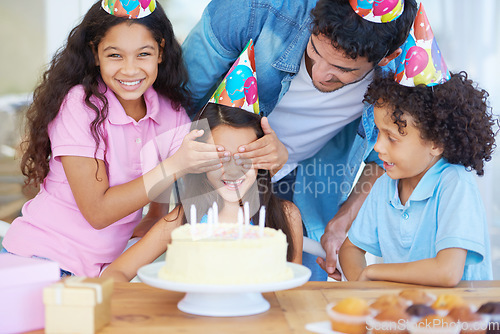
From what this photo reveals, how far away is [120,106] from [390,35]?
2.53 ft

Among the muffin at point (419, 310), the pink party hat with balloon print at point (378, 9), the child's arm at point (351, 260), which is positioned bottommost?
the child's arm at point (351, 260)

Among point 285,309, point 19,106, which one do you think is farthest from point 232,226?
point 19,106

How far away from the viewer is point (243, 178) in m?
1.66

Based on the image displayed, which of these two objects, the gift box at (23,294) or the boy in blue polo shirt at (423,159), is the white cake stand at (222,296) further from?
the boy in blue polo shirt at (423,159)

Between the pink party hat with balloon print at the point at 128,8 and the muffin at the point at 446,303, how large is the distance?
3.64ft

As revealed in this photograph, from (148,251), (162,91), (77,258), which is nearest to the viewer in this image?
(148,251)

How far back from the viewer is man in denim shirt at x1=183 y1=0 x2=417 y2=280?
157cm

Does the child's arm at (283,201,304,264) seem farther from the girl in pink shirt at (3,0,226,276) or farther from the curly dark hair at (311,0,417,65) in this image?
the curly dark hair at (311,0,417,65)

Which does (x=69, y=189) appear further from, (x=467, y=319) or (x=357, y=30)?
(x=467, y=319)

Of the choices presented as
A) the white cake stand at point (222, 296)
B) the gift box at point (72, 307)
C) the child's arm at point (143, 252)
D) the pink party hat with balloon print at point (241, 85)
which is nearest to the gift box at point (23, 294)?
the gift box at point (72, 307)

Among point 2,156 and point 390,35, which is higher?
point 390,35

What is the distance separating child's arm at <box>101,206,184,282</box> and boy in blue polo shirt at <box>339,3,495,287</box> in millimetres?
499

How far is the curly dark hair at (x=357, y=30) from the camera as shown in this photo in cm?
152

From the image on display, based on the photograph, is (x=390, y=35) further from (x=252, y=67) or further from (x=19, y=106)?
(x=19, y=106)
